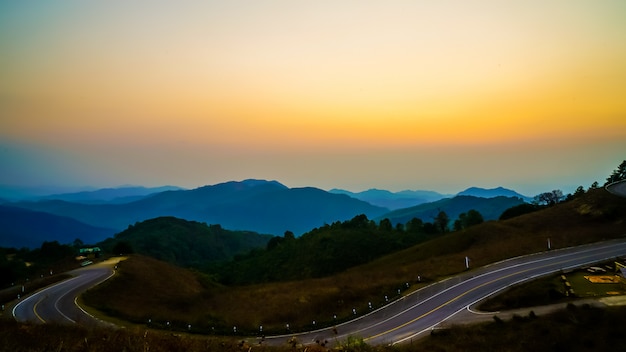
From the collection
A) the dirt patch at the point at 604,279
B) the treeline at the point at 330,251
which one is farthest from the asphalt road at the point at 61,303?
the treeline at the point at 330,251

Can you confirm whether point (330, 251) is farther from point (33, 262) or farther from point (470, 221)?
point (33, 262)

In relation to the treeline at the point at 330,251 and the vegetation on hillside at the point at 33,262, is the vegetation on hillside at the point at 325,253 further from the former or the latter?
→ the vegetation on hillside at the point at 33,262

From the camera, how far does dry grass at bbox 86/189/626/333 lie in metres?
34.2

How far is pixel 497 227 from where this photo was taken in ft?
197

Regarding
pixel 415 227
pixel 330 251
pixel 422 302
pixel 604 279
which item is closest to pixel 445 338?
pixel 422 302

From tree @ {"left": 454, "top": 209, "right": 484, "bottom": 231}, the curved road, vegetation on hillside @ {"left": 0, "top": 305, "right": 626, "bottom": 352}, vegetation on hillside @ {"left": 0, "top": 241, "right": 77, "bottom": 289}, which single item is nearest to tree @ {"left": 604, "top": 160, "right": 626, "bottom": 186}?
tree @ {"left": 454, "top": 209, "right": 484, "bottom": 231}

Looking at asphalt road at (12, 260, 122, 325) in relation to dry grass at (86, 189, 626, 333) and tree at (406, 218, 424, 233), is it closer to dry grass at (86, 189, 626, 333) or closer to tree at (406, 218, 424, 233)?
dry grass at (86, 189, 626, 333)

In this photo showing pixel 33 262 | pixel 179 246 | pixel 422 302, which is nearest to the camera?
pixel 422 302

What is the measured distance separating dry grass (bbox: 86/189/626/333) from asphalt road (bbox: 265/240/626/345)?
8.62ft

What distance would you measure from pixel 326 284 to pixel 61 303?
99.1ft

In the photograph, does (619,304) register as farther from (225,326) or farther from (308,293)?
(225,326)

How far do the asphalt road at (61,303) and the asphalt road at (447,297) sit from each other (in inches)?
781

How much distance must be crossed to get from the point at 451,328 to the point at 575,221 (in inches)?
1655

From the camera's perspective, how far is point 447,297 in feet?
104
